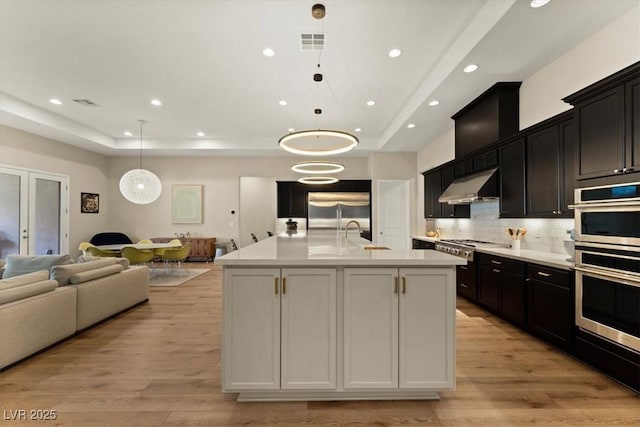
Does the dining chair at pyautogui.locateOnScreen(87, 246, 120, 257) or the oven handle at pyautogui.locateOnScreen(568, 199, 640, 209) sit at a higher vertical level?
the oven handle at pyautogui.locateOnScreen(568, 199, 640, 209)

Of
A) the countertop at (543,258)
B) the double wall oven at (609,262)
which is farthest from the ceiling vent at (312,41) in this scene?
the countertop at (543,258)

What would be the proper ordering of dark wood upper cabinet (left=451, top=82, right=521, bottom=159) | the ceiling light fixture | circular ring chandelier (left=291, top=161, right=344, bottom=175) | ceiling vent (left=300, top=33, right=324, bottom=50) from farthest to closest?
circular ring chandelier (left=291, top=161, right=344, bottom=175) → dark wood upper cabinet (left=451, top=82, right=521, bottom=159) → ceiling vent (left=300, top=33, right=324, bottom=50) → the ceiling light fixture

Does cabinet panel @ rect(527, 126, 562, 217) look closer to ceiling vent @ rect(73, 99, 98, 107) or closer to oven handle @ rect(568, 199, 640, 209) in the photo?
oven handle @ rect(568, 199, 640, 209)

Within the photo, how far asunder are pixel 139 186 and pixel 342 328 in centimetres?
636

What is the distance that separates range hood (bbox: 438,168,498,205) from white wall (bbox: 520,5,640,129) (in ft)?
2.52

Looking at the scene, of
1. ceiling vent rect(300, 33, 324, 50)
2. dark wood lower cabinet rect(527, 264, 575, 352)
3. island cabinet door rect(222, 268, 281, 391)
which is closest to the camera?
island cabinet door rect(222, 268, 281, 391)

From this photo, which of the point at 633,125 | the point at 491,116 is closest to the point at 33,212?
the point at 491,116

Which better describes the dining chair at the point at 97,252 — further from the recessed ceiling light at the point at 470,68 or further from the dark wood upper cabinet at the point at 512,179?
the dark wood upper cabinet at the point at 512,179

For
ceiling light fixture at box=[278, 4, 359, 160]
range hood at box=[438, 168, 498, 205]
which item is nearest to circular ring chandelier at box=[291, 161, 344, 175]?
ceiling light fixture at box=[278, 4, 359, 160]

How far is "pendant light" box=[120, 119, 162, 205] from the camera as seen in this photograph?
21.3 ft

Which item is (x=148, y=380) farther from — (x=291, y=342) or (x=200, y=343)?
(x=291, y=342)

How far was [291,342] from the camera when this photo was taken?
207 cm

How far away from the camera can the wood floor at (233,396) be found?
193 cm

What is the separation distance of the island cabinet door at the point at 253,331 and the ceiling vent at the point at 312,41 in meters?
2.70
